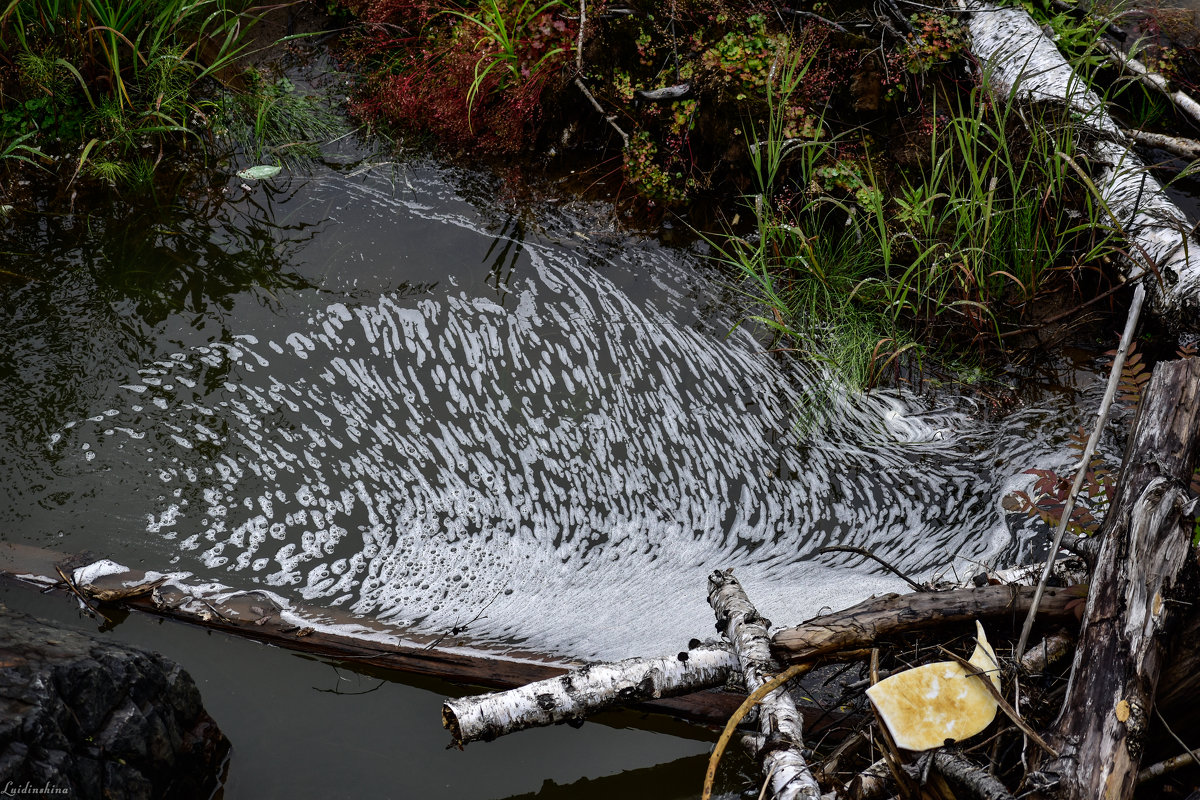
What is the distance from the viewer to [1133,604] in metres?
1.59

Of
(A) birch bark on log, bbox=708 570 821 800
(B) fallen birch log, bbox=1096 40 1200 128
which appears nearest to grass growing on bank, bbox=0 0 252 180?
(A) birch bark on log, bbox=708 570 821 800

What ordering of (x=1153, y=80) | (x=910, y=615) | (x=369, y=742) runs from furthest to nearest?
(x=1153, y=80) < (x=369, y=742) < (x=910, y=615)

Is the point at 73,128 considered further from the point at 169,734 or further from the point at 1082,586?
the point at 1082,586

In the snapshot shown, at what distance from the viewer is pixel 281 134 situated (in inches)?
135

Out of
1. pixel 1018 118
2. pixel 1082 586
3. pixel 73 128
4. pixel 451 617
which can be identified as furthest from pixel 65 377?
pixel 1018 118

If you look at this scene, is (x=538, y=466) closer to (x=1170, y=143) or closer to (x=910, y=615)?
(x=910, y=615)

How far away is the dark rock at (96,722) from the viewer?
151cm

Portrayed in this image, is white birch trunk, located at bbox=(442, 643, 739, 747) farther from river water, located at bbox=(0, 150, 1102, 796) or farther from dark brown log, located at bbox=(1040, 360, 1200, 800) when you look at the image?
dark brown log, located at bbox=(1040, 360, 1200, 800)

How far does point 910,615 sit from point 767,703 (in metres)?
0.40

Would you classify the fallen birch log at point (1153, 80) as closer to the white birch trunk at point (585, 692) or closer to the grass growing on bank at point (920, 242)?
the grass growing on bank at point (920, 242)

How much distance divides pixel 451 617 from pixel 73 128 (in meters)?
2.68

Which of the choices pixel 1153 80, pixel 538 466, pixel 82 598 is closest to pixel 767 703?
pixel 538 466

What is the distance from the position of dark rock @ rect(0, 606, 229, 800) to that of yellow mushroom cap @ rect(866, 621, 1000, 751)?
1496 mm

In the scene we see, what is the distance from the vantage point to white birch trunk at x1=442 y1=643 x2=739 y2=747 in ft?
5.59
